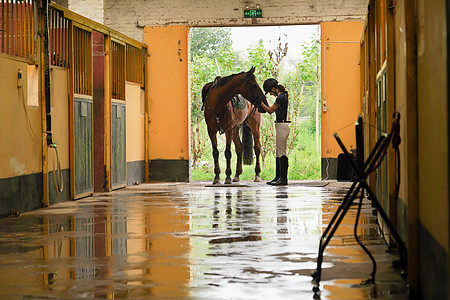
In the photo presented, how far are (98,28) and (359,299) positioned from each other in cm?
A: 833

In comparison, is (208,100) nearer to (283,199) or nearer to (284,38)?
(283,199)

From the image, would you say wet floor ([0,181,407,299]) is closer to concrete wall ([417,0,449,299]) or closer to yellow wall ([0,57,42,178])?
concrete wall ([417,0,449,299])

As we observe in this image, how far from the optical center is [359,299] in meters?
3.30

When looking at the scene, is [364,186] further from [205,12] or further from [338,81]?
[205,12]

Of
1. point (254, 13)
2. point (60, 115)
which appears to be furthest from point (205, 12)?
point (60, 115)

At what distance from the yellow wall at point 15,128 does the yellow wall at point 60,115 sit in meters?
0.51

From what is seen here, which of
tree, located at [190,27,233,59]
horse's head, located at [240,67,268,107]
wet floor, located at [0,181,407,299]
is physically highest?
tree, located at [190,27,233,59]

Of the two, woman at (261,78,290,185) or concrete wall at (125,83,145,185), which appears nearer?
woman at (261,78,290,185)

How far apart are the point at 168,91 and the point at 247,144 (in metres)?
1.81

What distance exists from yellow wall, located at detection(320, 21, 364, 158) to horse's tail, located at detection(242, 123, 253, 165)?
51.0 inches

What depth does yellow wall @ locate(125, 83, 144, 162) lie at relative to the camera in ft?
41.5

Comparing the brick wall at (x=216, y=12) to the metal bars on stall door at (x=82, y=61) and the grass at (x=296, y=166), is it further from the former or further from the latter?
the metal bars on stall door at (x=82, y=61)

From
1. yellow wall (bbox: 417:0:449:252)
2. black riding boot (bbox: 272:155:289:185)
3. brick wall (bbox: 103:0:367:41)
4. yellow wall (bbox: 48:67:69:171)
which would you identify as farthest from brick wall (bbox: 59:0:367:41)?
yellow wall (bbox: 417:0:449:252)

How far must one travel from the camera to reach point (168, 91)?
1398 centimetres
